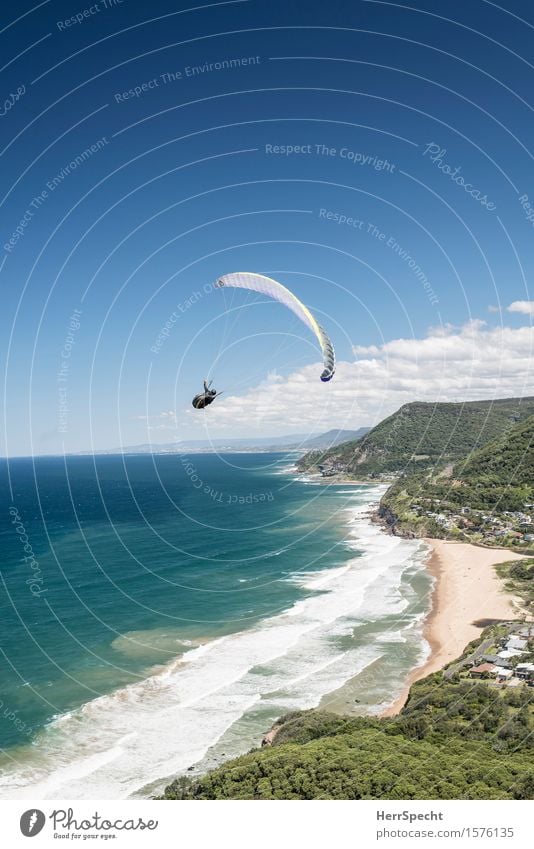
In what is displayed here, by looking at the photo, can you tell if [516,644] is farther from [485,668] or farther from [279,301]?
[279,301]

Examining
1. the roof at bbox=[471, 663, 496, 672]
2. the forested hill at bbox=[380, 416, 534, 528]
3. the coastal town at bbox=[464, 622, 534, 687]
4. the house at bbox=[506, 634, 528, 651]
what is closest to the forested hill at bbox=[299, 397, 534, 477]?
the forested hill at bbox=[380, 416, 534, 528]

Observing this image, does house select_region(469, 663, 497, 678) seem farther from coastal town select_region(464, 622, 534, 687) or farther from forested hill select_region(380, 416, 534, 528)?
forested hill select_region(380, 416, 534, 528)

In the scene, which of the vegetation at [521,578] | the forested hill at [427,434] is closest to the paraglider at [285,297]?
the vegetation at [521,578]

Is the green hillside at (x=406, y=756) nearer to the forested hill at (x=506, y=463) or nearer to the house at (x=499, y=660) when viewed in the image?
the house at (x=499, y=660)

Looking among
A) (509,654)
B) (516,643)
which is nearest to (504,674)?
(509,654)

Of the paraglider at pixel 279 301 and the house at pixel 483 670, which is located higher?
the paraglider at pixel 279 301

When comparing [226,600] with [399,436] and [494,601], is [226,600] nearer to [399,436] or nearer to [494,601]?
[494,601]

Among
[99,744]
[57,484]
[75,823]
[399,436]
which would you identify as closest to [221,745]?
[99,744]
